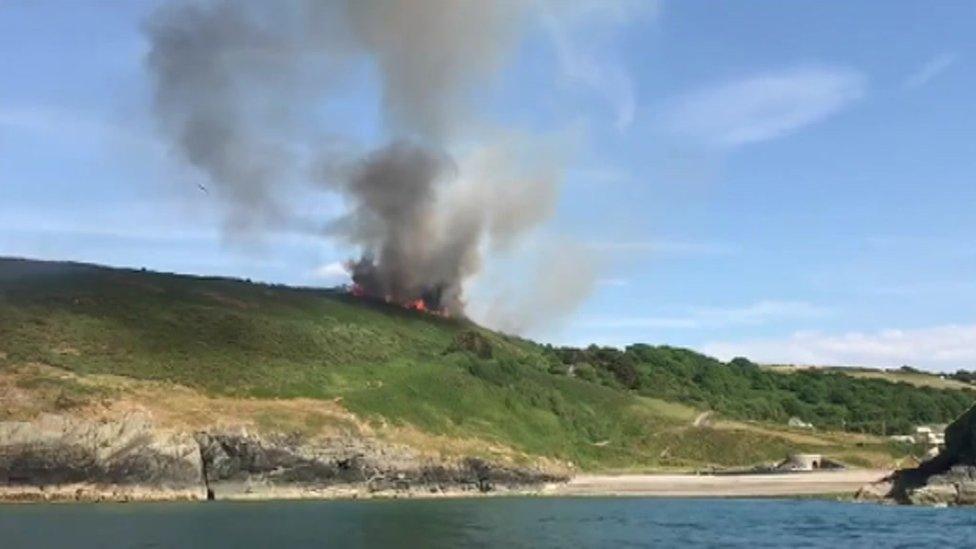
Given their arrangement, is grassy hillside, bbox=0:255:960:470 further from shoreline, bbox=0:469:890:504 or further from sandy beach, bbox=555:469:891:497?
sandy beach, bbox=555:469:891:497

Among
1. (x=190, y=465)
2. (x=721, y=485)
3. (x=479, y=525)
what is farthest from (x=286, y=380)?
(x=479, y=525)

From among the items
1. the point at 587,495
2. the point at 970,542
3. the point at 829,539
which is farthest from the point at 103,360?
the point at 970,542

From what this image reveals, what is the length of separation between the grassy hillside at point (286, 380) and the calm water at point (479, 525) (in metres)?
27.4

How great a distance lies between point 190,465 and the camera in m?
127

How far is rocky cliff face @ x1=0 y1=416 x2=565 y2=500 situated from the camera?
122 m

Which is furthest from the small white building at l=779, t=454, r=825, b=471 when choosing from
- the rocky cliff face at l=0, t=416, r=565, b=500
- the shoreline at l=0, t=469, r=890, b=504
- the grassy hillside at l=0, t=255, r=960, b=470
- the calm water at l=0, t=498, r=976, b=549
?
the rocky cliff face at l=0, t=416, r=565, b=500

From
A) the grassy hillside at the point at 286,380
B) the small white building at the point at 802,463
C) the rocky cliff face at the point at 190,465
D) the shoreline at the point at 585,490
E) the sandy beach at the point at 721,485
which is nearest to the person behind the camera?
the shoreline at the point at 585,490

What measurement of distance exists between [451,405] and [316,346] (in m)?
26.4

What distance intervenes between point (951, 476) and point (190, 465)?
8753cm

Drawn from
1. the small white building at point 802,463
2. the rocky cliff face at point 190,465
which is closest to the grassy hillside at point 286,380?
the rocky cliff face at point 190,465

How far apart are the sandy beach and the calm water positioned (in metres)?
22.1

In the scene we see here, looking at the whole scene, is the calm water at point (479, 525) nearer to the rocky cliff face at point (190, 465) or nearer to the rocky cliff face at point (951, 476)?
the rocky cliff face at point (951, 476)

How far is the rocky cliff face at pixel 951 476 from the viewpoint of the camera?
110500mm

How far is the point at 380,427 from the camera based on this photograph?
482 ft
